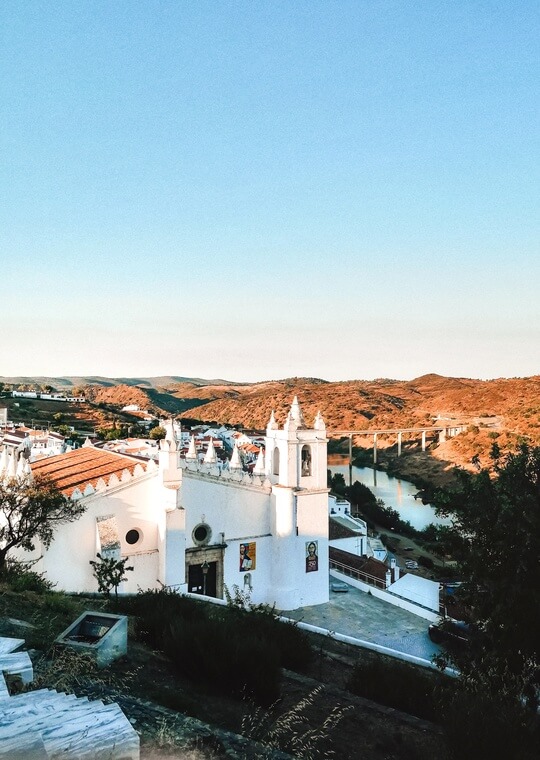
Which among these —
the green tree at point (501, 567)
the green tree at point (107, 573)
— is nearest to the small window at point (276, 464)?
the green tree at point (107, 573)

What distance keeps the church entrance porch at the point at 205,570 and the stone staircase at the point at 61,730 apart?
1755cm

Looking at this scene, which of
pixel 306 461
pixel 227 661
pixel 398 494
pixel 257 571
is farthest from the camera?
pixel 398 494

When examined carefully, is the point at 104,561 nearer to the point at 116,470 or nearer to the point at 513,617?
the point at 116,470

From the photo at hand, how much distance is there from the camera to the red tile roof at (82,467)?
20.9 meters

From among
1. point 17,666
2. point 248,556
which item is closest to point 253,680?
point 17,666

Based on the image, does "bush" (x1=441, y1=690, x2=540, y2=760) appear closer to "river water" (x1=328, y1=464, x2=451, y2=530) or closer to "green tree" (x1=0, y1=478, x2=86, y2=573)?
"green tree" (x1=0, y1=478, x2=86, y2=573)

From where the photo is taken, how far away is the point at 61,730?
3982 millimetres

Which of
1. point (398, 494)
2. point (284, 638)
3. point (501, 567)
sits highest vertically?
point (501, 567)

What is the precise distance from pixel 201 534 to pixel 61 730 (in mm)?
18570

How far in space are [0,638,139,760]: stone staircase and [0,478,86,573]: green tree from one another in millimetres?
11571

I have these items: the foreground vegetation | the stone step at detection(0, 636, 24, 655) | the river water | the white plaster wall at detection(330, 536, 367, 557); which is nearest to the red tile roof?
the foreground vegetation

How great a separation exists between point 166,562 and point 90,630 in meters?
12.1

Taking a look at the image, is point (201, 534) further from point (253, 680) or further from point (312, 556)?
point (253, 680)

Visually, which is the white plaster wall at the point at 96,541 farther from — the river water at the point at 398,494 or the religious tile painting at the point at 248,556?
the river water at the point at 398,494
